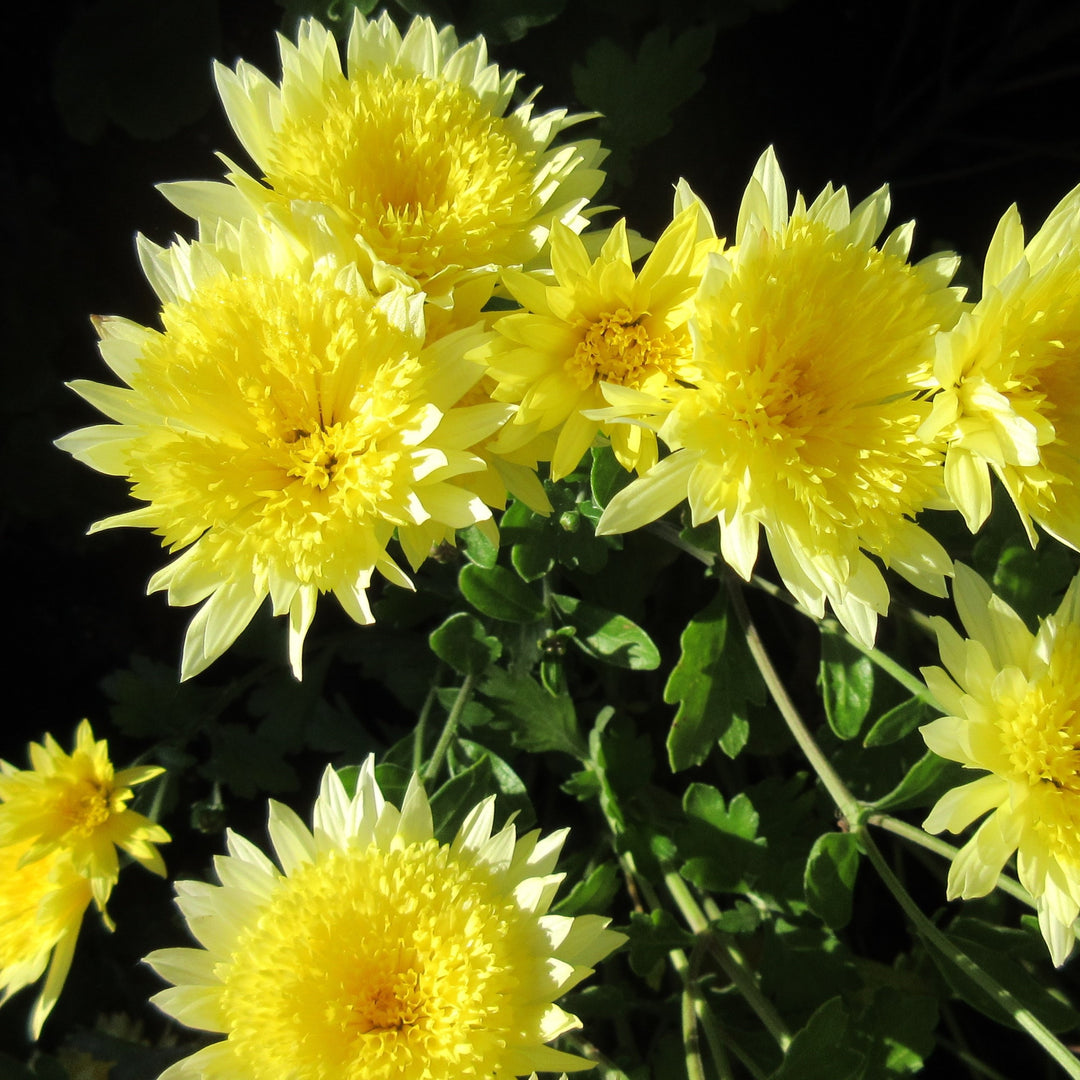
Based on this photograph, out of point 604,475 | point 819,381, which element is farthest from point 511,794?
point 819,381

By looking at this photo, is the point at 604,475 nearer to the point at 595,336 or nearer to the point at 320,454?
the point at 595,336

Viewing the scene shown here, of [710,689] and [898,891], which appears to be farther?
[710,689]

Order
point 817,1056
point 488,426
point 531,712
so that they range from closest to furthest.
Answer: point 488,426, point 817,1056, point 531,712

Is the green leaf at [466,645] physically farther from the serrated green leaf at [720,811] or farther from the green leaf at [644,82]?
the green leaf at [644,82]

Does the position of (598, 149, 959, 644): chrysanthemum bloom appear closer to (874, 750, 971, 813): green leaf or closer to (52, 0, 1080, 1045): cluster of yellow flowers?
(52, 0, 1080, 1045): cluster of yellow flowers

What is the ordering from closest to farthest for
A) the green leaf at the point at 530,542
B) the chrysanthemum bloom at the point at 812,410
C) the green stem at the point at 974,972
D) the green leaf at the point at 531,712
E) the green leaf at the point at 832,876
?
the chrysanthemum bloom at the point at 812,410, the green stem at the point at 974,972, the green leaf at the point at 832,876, the green leaf at the point at 530,542, the green leaf at the point at 531,712

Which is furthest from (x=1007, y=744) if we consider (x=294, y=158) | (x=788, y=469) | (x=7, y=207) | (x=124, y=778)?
(x=7, y=207)

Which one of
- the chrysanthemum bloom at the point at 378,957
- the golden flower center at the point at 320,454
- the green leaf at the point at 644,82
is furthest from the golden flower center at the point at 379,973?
the green leaf at the point at 644,82
